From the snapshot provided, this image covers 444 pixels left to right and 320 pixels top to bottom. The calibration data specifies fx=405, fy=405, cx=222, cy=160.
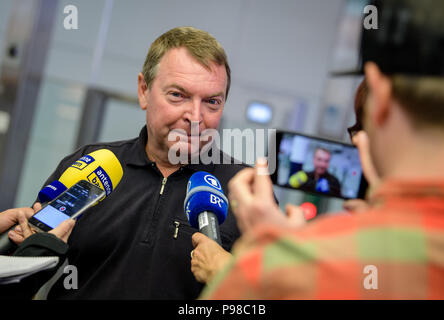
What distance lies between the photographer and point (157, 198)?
122 cm

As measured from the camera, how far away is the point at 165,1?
2.79 metres

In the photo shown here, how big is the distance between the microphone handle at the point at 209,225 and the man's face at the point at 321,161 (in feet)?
1.69

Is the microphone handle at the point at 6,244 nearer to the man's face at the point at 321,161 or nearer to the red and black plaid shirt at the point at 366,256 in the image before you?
the red and black plaid shirt at the point at 366,256

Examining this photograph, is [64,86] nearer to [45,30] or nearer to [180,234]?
[45,30]

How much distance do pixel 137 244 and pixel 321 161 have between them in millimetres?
629

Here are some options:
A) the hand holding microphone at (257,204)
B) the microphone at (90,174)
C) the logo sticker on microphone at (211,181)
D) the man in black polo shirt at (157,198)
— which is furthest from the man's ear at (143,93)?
the hand holding microphone at (257,204)

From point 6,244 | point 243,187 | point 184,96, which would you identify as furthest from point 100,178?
point 243,187

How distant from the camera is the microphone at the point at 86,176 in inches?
39.9

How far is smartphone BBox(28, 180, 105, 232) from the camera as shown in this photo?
904mm

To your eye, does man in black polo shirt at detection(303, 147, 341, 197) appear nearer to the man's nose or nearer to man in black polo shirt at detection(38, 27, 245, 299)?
man in black polo shirt at detection(38, 27, 245, 299)

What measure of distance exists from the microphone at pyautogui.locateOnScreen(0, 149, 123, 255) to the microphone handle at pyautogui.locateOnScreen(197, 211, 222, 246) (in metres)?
0.31

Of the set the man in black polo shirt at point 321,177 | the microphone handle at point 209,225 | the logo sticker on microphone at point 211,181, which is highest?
the man in black polo shirt at point 321,177
